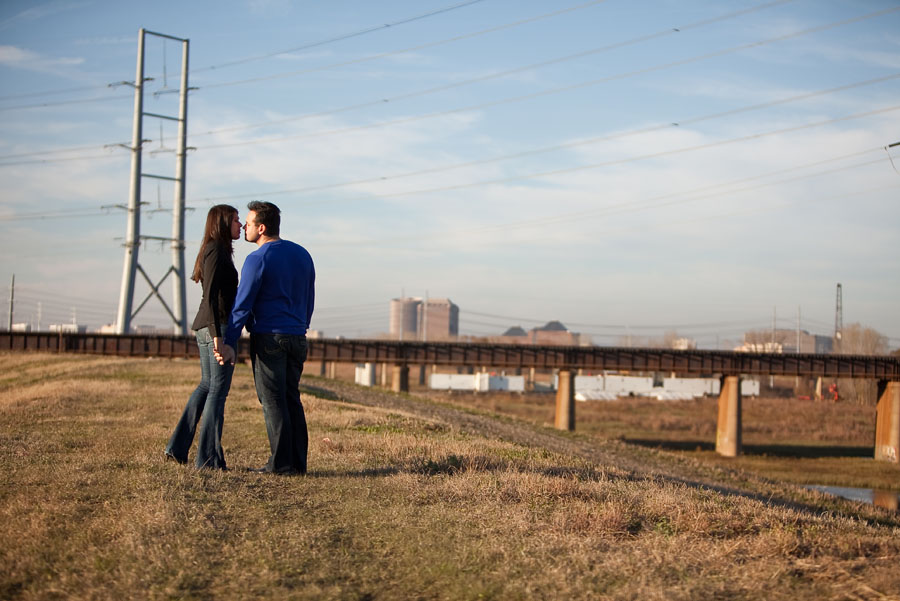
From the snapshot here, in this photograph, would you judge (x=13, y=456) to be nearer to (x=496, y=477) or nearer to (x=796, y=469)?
(x=496, y=477)

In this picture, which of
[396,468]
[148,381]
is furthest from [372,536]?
[148,381]

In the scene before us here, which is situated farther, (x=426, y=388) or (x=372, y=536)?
(x=426, y=388)

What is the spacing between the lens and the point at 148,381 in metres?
23.1

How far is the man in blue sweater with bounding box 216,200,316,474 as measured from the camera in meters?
6.79

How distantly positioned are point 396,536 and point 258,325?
258 centimetres

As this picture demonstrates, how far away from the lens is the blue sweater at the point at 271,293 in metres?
6.75

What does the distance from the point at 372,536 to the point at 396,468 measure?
2.70m

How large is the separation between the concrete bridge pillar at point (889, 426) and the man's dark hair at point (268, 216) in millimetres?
53281

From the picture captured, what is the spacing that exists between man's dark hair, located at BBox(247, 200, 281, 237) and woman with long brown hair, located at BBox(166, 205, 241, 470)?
0.96 feet

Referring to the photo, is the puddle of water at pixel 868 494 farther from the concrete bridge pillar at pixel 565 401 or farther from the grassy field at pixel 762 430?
the concrete bridge pillar at pixel 565 401

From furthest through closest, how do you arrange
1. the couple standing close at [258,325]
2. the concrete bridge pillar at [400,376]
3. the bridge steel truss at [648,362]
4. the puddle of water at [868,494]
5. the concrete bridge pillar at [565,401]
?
the concrete bridge pillar at [400,376]
the concrete bridge pillar at [565,401]
the bridge steel truss at [648,362]
the puddle of water at [868,494]
the couple standing close at [258,325]

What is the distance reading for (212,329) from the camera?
6883mm

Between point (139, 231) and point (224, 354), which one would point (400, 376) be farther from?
point (224, 354)

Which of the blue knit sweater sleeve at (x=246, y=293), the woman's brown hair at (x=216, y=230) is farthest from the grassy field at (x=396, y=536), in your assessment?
the woman's brown hair at (x=216, y=230)
